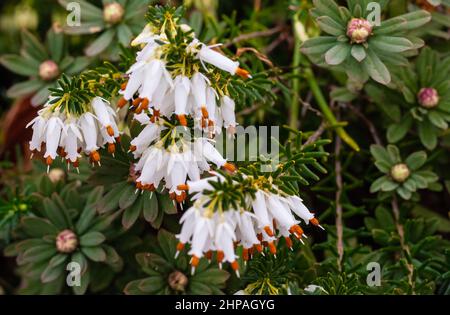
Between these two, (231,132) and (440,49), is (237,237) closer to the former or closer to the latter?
(231,132)

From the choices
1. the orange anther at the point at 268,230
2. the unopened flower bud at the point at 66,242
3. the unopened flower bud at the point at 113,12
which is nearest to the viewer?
the orange anther at the point at 268,230

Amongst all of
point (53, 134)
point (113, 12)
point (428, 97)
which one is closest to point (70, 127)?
point (53, 134)

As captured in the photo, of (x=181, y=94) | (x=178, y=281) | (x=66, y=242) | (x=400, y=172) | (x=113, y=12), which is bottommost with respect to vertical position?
(x=178, y=281)

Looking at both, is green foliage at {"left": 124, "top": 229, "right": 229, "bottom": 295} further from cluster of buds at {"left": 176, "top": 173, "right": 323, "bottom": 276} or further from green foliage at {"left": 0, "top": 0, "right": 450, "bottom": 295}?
cluster of buds at {"left": 176, "top": 173, "right": 323, "bottom": 276}

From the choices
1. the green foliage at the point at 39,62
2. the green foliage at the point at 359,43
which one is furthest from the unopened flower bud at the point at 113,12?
the green foliage at the point at 359,43

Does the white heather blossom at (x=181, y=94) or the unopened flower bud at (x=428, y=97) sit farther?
the unopened flower bud at (x=428, y=97)

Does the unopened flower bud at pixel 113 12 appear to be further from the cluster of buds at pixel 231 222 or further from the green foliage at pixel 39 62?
the cluster of buds at pixel 231 222

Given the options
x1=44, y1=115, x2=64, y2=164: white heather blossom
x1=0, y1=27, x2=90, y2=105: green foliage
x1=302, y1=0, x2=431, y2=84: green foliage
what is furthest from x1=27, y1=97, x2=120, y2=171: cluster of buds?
x1=0, y1=27, x2=90, y2=105: green foliage

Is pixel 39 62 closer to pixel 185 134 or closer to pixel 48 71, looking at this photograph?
pixel 48 71
